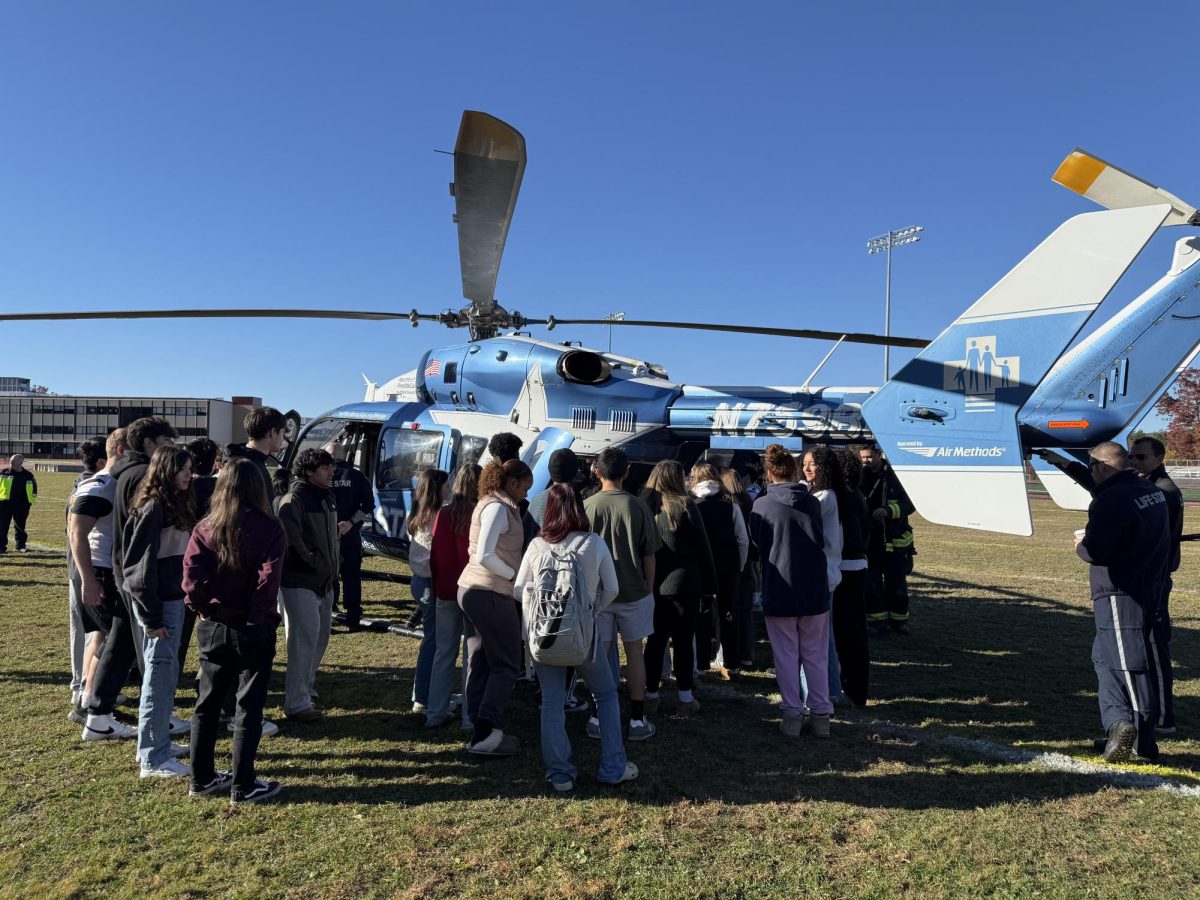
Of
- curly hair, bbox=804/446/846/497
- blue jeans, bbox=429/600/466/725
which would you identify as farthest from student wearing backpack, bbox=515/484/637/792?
curly hair, bbox=804/446/846/497

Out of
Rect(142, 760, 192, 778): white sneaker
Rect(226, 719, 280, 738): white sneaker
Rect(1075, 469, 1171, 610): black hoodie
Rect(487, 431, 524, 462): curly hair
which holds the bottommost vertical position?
Rect(226, 719, 280, 738): white sneaker

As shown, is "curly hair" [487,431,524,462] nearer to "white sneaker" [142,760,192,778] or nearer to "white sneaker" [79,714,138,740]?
"white sneaker" [142,760,192,778]

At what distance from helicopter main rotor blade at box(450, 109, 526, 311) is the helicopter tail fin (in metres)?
3.32

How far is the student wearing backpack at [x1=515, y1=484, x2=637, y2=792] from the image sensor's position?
3717 mm

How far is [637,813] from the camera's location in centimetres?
363

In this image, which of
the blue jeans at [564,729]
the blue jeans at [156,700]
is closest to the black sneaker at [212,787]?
the blue jeans at [156,700]

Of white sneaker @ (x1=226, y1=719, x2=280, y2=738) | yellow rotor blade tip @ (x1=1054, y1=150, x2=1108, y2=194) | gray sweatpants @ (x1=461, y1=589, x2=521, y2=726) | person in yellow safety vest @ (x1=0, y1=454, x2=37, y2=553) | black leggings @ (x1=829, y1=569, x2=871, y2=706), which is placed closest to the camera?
gray sweatpants @ (x1=461, y1=589, x2=521, y2=726)

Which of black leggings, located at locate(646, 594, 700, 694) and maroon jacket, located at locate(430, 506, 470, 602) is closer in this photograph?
maroon jacket, located at locate(430, 506, 470, 602)

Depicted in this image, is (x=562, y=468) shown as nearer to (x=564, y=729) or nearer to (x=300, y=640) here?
(x=564, y=729)

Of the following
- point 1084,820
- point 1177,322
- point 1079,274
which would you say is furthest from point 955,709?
point 1177,322

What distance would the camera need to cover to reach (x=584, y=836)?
11.1 ft

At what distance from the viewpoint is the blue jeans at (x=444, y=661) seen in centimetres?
479

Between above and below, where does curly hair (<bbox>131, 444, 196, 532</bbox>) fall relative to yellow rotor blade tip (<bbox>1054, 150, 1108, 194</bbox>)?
below

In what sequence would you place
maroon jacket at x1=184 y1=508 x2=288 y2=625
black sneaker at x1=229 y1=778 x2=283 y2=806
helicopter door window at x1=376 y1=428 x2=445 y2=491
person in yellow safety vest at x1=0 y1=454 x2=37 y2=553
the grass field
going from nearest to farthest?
the grass field → maroon jacket at x1=184 y1=508 x2=288 y2=625 → black sneaker at x1=229 y1=778 x2=283 y2=806 → helicopter door window at x1=376 y1=428 x2=445 y2=491 → person in yellow safety vest at x1=0 y1=454 x2=37 y2=553
